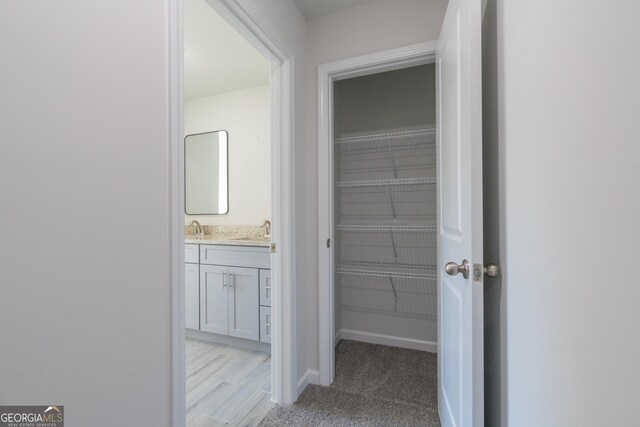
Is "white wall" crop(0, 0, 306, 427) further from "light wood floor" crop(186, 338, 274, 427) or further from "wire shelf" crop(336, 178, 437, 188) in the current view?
"wire shelf" crop(336, 178, 437, 188)

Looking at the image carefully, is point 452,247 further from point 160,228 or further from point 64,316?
point 64,316

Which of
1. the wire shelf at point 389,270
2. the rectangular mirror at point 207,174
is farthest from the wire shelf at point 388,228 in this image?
the rectangular mirror at point 207,174

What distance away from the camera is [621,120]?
0.44 meters

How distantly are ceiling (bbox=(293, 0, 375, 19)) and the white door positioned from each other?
706 mm

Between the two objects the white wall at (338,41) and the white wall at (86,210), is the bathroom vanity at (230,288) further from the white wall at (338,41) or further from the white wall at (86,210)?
the white wall at (86,210)

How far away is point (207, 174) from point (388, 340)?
2.53 m

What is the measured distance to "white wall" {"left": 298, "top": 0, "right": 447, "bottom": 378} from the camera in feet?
5.44

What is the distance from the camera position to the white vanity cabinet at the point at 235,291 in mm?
2309

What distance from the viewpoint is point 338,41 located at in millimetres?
1836

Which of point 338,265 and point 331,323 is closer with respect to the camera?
point 331,323

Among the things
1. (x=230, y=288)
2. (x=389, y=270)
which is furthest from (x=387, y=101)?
(x=230, y=288)

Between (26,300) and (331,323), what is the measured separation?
158 cm

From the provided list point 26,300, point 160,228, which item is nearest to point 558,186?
point 160,228

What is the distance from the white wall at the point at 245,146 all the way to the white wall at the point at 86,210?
2002 mm
